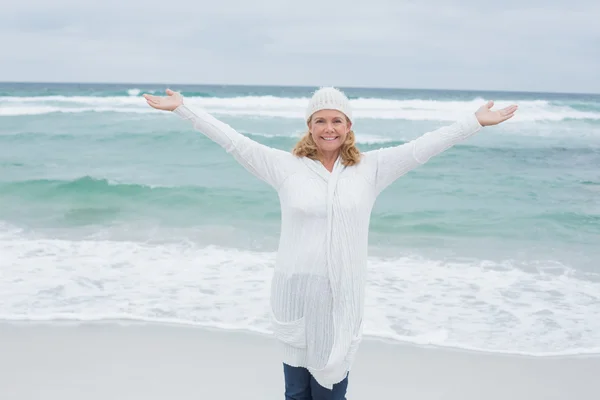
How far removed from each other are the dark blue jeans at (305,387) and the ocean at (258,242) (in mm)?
2481

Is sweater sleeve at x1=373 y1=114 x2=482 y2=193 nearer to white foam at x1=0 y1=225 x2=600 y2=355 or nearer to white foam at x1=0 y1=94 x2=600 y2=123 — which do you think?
white foam at x1=0 y1=225 x2=600 y2=355

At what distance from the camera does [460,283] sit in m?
6.73

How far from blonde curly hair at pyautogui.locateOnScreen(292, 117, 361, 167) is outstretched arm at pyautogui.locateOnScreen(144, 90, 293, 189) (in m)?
0.06

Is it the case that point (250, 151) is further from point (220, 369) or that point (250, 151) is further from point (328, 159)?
point (220, 369)

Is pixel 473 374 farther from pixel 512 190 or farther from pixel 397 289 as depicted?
pixel 512 190

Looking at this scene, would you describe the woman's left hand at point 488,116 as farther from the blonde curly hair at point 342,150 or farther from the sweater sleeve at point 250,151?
the sweater sleeve at point 250,151

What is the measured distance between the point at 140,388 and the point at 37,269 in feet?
11.0

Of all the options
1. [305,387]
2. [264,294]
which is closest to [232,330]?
[264,294]

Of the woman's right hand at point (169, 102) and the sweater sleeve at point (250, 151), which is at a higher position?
the woman's right hand at point (169, 102)

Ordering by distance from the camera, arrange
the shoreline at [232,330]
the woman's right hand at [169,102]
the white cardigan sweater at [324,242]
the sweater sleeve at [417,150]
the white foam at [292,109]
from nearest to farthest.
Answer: the white cardigan sweater at [324,242], the sweater sleeve at [417,150], the woman's right hand at [169,102], the shoreline at [232,330], the white foam at [292,109]

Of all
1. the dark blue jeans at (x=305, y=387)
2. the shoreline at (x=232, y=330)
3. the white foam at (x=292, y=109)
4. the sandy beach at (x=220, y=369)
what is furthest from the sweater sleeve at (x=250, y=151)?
the white foam at (x=292, y=109)

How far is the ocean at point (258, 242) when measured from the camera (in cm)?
563

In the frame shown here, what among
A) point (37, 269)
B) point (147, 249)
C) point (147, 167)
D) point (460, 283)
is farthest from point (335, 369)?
point (147, 167)

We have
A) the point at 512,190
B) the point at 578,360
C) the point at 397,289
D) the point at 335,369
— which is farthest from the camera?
the point at 512,190
